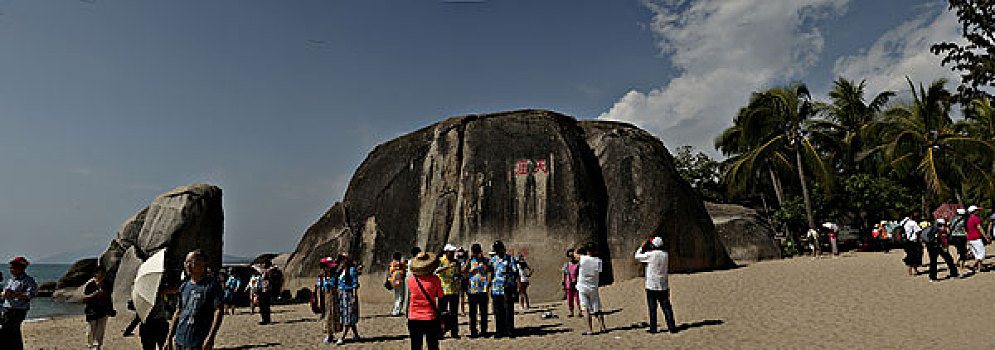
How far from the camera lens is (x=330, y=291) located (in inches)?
404

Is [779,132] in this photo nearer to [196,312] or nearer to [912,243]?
[912,243]

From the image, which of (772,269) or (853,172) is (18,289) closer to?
(772,269)

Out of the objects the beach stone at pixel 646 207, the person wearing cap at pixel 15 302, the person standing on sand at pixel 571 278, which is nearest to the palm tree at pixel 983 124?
the beach stone at pixel 646 207

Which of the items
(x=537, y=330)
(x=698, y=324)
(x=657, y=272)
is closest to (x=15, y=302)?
(x=537, y=330)

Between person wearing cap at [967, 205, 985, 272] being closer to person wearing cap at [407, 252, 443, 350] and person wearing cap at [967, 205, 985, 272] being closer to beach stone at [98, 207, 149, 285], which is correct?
person wearing cap at [407, 252, 443, 350]

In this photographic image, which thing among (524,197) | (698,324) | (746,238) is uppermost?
(524,197)

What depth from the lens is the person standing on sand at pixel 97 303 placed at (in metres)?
9.38

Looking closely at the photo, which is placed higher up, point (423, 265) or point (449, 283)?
point (423, 265)

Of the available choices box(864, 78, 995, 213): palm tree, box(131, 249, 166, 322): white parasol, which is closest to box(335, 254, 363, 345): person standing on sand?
box(131, 249, 166, 322): white parasol

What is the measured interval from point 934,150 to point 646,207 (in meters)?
16.0

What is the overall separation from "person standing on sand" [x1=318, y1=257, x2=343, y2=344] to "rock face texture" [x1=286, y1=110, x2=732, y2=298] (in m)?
6.82

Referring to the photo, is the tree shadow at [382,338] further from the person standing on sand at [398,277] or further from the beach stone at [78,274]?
the beach stone at [78,274]

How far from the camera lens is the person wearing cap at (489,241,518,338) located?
32.9ft

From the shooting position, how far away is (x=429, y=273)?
6.92 meters
